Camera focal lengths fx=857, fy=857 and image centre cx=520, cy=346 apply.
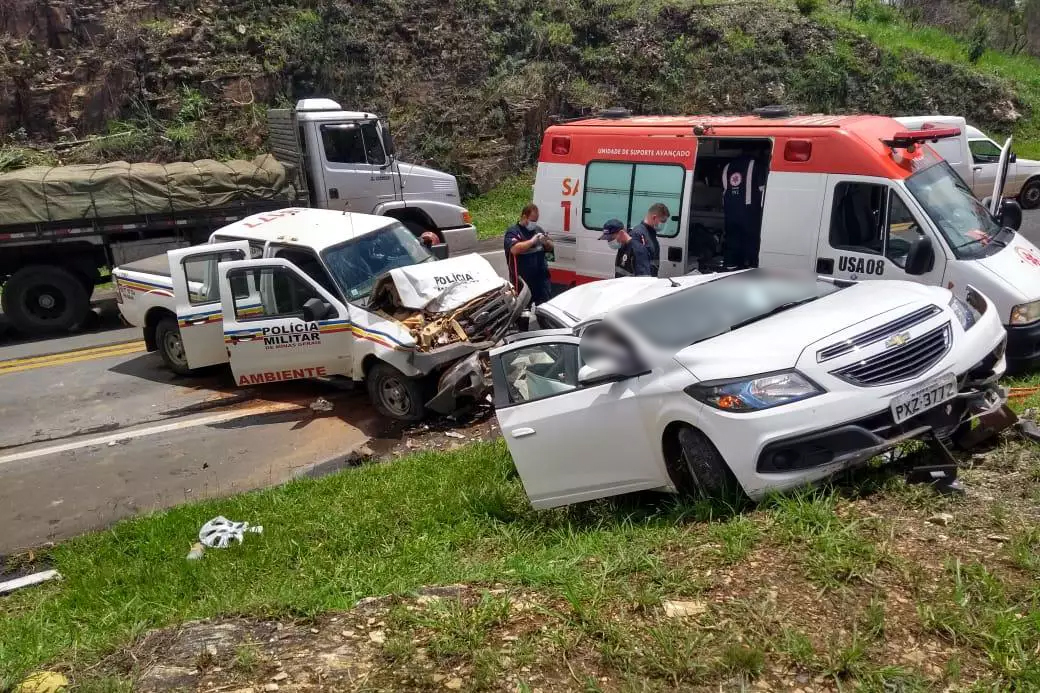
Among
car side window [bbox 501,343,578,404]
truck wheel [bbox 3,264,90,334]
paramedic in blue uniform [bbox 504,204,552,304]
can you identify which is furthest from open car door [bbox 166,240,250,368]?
car side window [bbox 501,343,578,404]

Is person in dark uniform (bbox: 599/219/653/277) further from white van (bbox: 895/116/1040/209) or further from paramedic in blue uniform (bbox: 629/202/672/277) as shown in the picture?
white van (bbox: 895/116/1040/209)

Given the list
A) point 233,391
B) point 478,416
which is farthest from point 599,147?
point 233,391

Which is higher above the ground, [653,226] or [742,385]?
[653,226]

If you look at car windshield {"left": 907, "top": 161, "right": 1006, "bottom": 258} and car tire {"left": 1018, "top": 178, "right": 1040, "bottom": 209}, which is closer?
car windshield {"left": 907, "top": 161, "right": 1006, "bottom": 258}

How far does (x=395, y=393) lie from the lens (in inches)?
327

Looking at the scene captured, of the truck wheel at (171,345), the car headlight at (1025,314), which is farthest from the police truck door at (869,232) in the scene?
the truck wheel at (171,345)

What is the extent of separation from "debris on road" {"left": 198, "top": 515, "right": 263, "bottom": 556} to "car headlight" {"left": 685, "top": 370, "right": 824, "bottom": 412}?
3.36 m

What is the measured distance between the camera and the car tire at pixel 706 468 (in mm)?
4699

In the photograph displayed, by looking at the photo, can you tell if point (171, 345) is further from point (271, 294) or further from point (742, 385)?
point (742, 385)

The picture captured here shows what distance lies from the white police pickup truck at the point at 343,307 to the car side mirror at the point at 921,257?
3.63m

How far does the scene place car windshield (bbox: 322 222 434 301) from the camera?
28.7ft

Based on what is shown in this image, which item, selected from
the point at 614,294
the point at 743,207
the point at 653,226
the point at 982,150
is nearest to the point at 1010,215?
the point at 743,207

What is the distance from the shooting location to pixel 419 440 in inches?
315

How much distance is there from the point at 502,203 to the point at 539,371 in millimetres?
15831
